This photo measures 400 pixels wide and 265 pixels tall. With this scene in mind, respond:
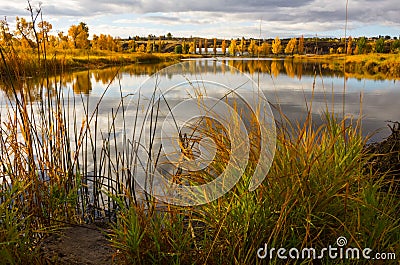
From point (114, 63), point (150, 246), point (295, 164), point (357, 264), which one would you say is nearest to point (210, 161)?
point (295, 164)

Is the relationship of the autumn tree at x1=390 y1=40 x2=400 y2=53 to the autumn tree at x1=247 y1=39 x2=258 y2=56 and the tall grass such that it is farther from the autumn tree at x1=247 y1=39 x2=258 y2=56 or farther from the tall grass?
the tall grass

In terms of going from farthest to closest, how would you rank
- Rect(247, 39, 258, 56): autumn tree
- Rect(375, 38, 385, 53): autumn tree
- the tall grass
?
1. Rect(375, 38, 385, 53): autumn tree
2. Rect(247, 39, 258, 56): autumn tree
3. the tall grass

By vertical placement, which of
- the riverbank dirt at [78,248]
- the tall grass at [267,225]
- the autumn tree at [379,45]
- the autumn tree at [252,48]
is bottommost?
the riverbank dirt at [78,248]

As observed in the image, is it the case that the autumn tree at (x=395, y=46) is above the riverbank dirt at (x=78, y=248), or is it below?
above

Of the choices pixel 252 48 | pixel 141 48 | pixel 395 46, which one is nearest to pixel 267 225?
pixel 252 48

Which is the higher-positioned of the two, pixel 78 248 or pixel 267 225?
pixel 267 225

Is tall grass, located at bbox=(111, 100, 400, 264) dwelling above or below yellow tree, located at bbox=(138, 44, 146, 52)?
below

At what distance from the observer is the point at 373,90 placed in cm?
1382

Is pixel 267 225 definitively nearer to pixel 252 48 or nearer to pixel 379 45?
pixel 252 48

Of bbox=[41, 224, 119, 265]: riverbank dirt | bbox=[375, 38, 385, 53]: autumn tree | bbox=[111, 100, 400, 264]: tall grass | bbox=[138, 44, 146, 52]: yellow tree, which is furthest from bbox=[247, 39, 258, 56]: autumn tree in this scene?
bbox=[138, 44, 146, 52]: yellow tree

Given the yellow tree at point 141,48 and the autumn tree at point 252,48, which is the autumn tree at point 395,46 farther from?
the autumn tree at point 252,48

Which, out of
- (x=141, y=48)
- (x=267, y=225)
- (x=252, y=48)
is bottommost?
(x=267, y=225)

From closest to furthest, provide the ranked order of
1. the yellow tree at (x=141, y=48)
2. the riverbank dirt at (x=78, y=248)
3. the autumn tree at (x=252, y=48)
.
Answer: the riverbank dirt at (x=78, y=248)
the autumn tree at (x=252, y=48)
the yellow tree at (x=141, y=48)

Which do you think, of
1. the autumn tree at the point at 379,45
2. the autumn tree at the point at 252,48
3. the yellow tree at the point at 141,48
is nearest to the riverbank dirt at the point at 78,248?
the autumn tree at the point at 252,48
